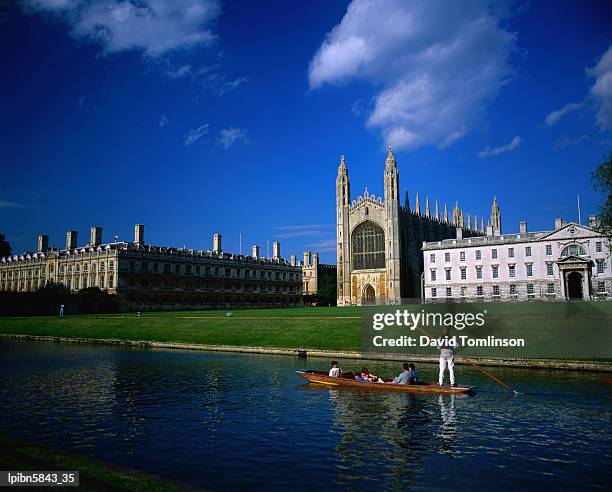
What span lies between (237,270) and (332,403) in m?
90.0

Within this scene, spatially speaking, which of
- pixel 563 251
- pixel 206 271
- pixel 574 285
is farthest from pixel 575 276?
pixel 206 271

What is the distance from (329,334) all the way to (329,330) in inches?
39.8

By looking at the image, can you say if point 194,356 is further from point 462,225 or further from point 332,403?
point 462,225

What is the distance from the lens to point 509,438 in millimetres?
15344

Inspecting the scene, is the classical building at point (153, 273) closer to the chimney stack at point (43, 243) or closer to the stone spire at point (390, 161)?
the chimney stack at point (43, 243)

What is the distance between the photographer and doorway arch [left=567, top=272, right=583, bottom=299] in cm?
7131

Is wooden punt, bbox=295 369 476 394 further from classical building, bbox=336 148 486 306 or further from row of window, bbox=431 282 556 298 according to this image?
classical building, bbox=336 148 486 306

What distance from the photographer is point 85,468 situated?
1094 centimetres

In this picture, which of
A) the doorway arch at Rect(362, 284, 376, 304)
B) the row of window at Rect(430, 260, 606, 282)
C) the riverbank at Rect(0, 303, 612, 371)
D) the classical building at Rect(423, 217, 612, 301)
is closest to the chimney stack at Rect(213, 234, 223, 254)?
the doorway arch at Rect(362, 284, 376, 304)

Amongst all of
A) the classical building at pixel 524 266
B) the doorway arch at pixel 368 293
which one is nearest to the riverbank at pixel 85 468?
the classical building at pixel 524 266

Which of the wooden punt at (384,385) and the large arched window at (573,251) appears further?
the large arched window at (573,251)

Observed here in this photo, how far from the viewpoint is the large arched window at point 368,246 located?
327 ft

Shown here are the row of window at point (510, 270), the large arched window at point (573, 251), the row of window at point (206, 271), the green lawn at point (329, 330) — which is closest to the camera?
the green lawn at point (329, 330)

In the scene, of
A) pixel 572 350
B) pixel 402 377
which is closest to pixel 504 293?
pixel 572 350
